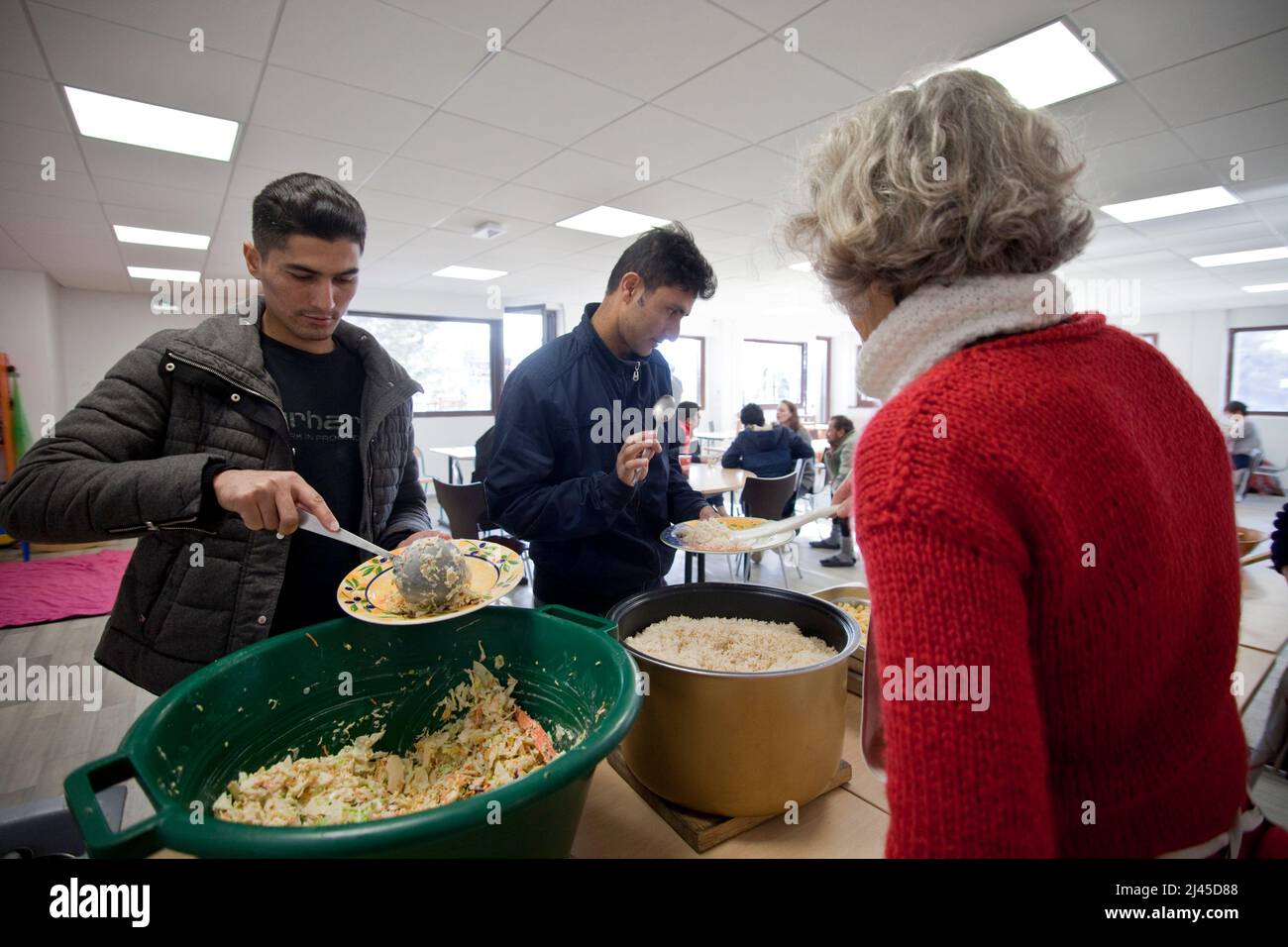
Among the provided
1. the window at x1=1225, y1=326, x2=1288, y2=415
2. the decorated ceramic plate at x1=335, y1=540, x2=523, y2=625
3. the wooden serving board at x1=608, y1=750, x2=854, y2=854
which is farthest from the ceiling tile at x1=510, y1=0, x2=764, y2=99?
the window at x1=1225, y1=326, x2=1288, y2=415

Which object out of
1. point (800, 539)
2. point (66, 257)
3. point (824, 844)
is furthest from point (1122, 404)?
point (66, 257)

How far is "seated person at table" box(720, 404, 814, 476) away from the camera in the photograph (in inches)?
219

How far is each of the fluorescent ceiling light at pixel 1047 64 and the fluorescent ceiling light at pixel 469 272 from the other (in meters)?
5.77

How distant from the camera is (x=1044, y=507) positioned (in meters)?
0.53

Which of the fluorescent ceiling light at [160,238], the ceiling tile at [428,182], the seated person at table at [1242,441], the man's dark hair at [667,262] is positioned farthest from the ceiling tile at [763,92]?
the seated person at table at [1242,441]

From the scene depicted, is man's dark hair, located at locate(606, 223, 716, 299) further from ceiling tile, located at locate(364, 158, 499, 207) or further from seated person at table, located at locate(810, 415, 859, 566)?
seated person at table, located at locate(810, 415, 859, 566)

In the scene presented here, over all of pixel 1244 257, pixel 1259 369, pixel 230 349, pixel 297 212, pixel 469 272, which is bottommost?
pixel 230 349

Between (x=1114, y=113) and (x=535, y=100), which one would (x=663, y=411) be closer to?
(x=535, y=100)

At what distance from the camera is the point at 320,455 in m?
1.33

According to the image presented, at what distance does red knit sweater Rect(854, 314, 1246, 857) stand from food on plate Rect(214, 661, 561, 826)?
21.3 inches

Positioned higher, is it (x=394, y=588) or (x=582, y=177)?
(x=582, y=177)

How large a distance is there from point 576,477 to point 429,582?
635 millimetres

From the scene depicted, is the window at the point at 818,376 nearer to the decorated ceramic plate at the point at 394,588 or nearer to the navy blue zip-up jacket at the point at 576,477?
the navy blue zip-up jacket at the point at 576,477

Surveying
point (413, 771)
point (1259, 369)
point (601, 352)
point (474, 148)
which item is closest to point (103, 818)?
point (413, 771)
